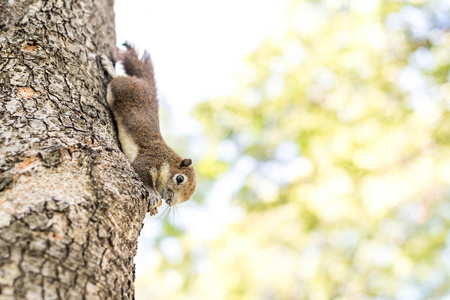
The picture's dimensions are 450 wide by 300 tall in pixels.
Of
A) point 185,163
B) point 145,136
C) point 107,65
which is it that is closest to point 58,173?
point 107,65

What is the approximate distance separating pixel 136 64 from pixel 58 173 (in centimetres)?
296

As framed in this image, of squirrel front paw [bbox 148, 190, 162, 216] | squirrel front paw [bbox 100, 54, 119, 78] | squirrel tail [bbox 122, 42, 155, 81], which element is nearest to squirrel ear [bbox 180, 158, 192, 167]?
squirrel front paw [bbox 148, 190, 162, 216]

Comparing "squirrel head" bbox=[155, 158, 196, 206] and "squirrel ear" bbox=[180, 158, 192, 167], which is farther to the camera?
"squirrel ear" bbox=[180, 158, 192, 167]

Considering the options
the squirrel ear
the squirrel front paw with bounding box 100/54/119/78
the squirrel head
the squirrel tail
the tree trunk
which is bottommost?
the tree trunk

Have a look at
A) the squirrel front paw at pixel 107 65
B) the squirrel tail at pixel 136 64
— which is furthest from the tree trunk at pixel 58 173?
the squirrel tail at pixel 136 64

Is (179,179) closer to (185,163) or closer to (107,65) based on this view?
(185,163)

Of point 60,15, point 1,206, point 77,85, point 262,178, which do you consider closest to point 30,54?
point 77,85

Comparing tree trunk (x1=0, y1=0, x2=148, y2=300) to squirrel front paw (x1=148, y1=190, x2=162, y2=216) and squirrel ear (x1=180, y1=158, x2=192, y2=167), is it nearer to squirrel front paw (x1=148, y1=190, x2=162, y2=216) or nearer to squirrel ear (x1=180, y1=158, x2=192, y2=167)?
squirrel front paw (x1=148, y1=190, x2=162, y2=216)

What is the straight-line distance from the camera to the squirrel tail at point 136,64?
4660 millimetres

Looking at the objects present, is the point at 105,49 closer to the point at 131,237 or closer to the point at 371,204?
the point at 131,237

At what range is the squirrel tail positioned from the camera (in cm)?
466

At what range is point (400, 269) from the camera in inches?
325

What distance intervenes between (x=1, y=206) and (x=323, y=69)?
6.55 m

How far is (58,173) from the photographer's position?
198cm
